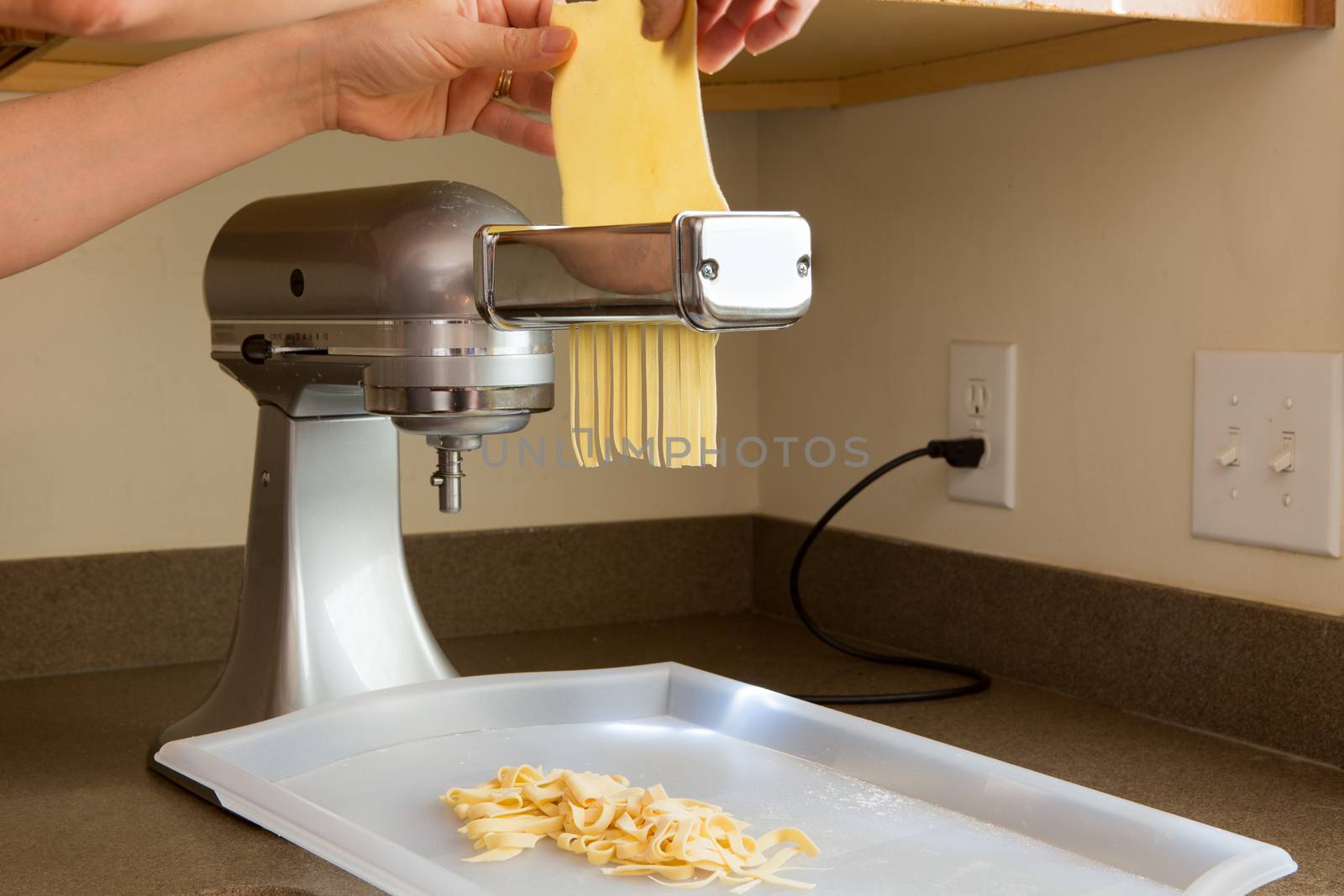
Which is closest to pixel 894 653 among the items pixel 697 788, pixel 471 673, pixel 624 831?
pixel 471 673

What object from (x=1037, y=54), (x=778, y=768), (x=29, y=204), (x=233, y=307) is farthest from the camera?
(x=1037, y=54)

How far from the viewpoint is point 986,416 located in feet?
3.71

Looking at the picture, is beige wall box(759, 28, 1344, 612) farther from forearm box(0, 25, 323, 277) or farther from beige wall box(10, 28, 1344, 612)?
forearm box(0, 25, 323, 277)

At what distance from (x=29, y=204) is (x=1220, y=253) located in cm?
71

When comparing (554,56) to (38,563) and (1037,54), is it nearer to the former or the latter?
(1037,54)

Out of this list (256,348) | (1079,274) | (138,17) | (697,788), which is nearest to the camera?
(138,17)

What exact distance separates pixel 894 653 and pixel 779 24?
675 millimetres

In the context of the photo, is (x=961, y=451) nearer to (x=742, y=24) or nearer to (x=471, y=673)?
(x=471, y=673)

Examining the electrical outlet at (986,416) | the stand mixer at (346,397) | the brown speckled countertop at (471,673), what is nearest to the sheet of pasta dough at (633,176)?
the stand mixer at (346,397)

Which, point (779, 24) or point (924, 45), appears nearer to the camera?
point (779, 24)

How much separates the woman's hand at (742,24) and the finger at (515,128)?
0.48 feet

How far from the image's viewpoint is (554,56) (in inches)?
24.2

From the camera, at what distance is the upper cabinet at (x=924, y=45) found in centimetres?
83

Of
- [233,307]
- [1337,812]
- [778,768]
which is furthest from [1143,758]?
[233,307]
